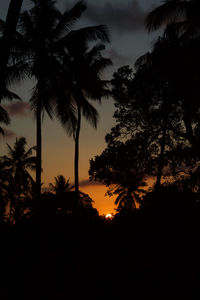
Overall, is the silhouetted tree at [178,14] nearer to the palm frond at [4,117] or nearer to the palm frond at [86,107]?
the palm frond at [86,107]

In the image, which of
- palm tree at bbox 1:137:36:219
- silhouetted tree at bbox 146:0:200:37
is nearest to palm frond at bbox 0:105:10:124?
palm tree at bbox 1:137:36:219

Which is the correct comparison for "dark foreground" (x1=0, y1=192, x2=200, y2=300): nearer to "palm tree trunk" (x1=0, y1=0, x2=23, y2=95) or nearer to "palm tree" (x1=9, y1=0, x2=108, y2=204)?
"palm tree trunk" (x1=0, y1=0, x2=23, y2=95)

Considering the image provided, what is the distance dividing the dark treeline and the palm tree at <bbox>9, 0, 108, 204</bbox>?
0.05m

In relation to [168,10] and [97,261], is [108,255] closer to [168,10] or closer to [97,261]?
[97,261]

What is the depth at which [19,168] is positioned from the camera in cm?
3509

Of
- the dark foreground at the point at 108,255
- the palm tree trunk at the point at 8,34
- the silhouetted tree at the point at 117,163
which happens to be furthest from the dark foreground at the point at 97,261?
the silhouetted tree at the point at 117,163

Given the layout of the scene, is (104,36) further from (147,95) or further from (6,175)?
(6,175)

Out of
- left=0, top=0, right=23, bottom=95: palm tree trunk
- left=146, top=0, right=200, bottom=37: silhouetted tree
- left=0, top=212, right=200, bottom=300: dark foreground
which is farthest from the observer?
left=146, top=0, right=200, bottom=37: silhouetted tree

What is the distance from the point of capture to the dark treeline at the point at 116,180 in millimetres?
5344

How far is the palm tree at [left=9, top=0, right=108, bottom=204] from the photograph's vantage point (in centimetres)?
1352

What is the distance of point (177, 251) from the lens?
18.0 feet

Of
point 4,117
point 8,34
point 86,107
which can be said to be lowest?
point 8,34

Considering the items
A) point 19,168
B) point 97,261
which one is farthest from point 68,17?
point 19,168

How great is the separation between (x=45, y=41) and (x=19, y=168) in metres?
22.0
